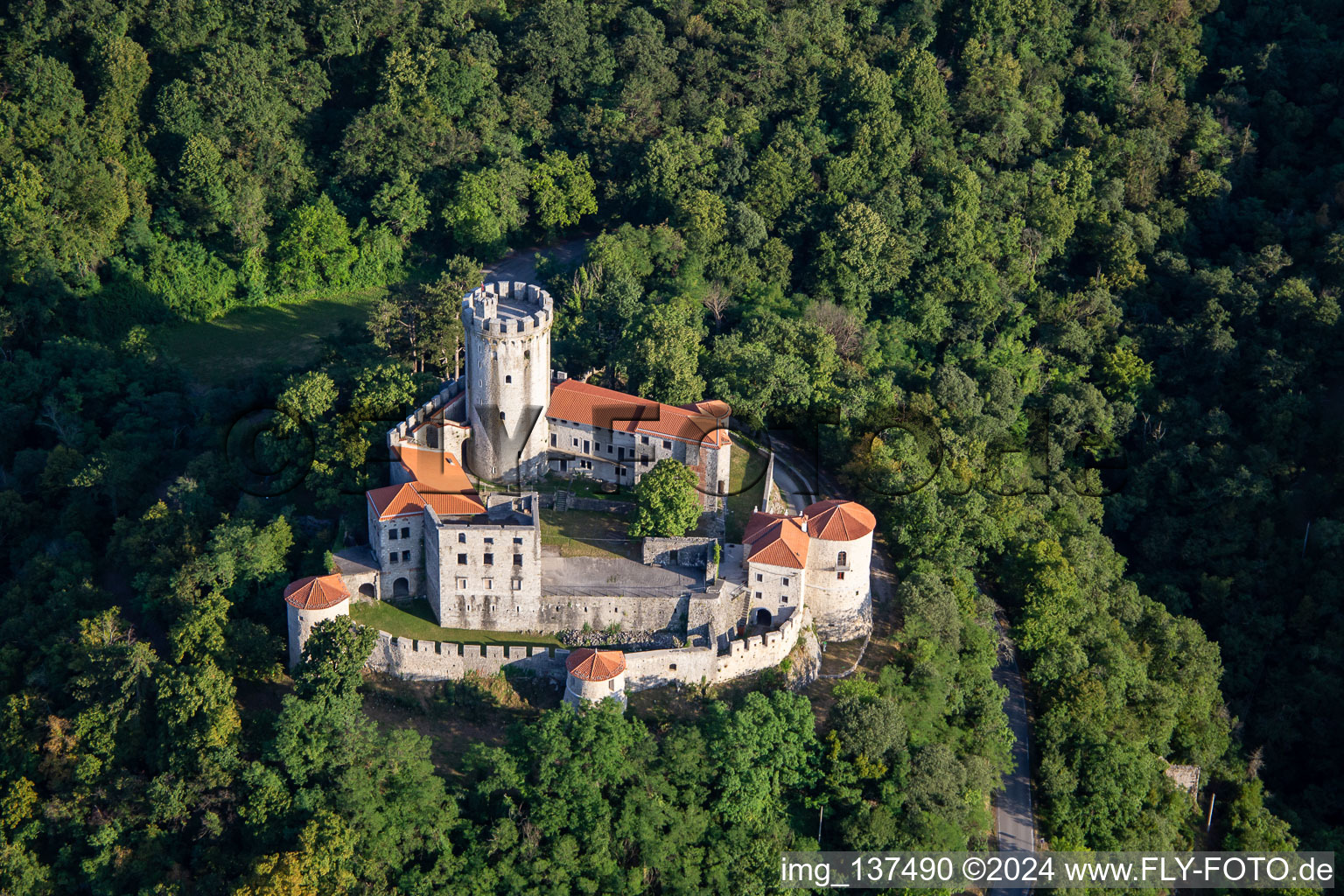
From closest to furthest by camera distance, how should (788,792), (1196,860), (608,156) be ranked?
1. (788,792)
2. (1196,860)
3. (608,156)

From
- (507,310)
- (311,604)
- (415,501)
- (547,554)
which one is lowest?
(311,604)

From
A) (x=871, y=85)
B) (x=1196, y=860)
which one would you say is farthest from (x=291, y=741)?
(x=871, y=85)

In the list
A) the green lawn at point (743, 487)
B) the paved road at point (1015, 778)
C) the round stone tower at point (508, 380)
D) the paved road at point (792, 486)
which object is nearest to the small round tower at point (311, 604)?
the round stone tower at point (508, 380)

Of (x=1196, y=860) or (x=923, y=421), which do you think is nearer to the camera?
(x=1196, y=860)

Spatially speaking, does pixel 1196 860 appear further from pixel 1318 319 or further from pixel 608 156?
pixel 608 156

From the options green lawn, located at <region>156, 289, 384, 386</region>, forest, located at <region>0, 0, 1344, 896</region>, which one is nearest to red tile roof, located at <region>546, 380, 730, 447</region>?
forest, located at <region>0, 0, 1344, 896</region>

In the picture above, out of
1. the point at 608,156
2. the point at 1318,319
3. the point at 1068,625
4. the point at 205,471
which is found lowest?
the point at 1068,625

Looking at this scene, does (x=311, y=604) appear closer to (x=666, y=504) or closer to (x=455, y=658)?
(x=455, y=658)

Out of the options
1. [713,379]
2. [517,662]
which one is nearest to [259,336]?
[713,379]
